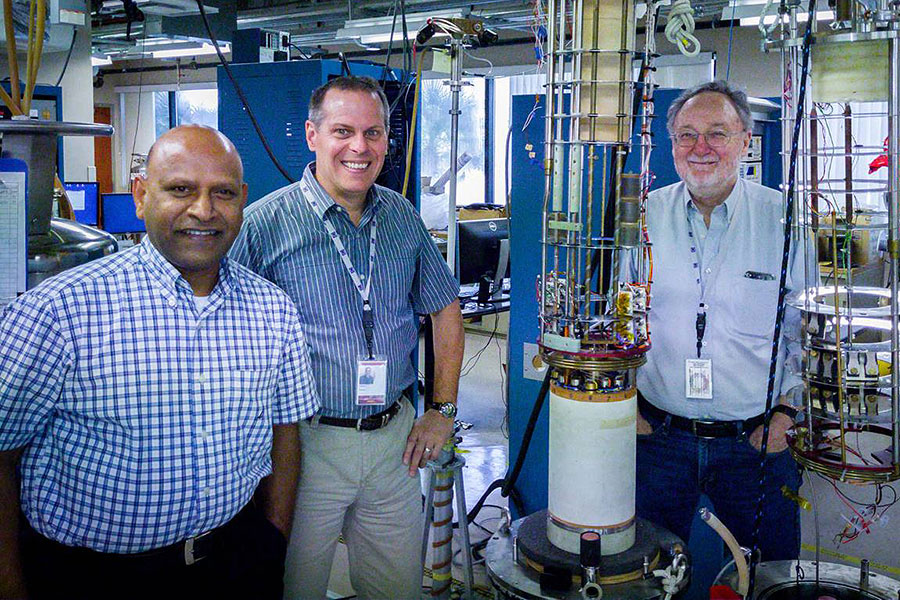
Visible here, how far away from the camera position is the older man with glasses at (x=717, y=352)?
2.27 meters

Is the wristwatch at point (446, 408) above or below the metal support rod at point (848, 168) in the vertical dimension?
below

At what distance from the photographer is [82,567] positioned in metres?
1.58

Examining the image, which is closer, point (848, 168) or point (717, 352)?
point (848, 168)

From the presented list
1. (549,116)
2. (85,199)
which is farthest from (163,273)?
(85,199)

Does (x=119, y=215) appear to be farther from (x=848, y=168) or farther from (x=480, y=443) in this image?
(x=848, y=168)

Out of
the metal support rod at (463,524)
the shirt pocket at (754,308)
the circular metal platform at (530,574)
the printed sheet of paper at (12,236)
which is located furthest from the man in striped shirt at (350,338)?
the shirt pocket at (754,308)

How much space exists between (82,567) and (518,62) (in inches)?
392

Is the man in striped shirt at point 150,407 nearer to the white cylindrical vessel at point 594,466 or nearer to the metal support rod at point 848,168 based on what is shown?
the white cylindrical vessel at point 594,466

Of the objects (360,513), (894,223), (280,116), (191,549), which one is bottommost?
(360,513)

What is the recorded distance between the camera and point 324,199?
2123 millimetres

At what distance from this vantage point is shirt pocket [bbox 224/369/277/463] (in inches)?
64.9

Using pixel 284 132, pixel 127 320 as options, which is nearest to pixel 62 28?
pixel 284 132

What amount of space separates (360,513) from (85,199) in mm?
5365

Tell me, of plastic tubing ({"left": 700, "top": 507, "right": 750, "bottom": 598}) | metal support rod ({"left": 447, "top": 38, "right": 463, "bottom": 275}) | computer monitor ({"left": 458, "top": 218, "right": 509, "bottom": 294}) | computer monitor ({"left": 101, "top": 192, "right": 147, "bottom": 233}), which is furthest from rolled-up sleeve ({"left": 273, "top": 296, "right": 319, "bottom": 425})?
computer monitor ({"left": 101, "top": 192, "right": 147, "bottom": 233})
